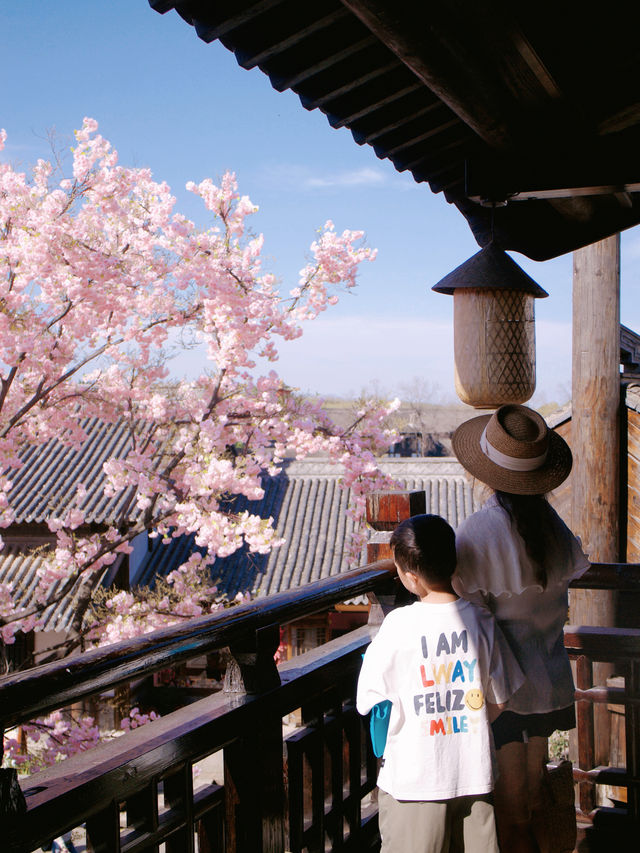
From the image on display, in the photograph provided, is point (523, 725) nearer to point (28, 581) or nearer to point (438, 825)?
point (438, 825)

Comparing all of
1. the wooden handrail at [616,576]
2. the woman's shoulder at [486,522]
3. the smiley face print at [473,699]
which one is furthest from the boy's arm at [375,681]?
the wooden handrail at [616,576]

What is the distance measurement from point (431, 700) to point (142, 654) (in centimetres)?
73

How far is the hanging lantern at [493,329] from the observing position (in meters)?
2.81

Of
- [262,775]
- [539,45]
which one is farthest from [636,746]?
[539,45]

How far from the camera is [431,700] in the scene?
1779 millimetres

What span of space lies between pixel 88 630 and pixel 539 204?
6.67m

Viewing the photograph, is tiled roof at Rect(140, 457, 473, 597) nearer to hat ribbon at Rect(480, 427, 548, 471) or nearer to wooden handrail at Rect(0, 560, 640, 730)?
wooden handrail at Rect(0, 560, 640, 730)

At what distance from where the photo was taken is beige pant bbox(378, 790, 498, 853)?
1796 millimetres

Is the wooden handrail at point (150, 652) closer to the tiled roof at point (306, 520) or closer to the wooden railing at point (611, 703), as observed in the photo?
the wooden railing at point (611, 703)

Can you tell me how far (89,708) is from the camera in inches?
537

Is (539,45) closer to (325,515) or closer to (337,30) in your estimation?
(337,30)

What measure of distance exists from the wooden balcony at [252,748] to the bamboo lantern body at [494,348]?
747 mm

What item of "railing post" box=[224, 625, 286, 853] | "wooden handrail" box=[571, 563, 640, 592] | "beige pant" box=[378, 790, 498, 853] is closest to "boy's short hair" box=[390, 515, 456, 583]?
"railing post" box=[224, 625, 286, 853]

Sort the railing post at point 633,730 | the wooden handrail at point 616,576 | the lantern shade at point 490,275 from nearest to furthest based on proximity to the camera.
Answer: the railing post at point 633,730 → the wooden handrail at point 616,576 → the lantern shade at point 490,275
